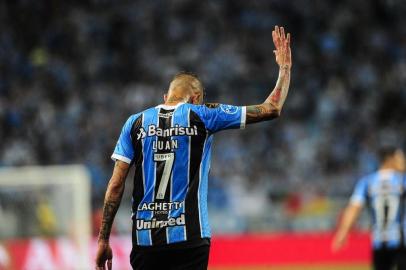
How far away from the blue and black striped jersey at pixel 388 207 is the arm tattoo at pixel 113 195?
425 cm

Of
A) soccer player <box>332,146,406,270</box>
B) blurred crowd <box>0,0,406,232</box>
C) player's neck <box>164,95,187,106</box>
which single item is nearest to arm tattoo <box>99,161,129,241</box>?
player's neck <box>164,95,187,106</box>

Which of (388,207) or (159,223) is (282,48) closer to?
(159,223)

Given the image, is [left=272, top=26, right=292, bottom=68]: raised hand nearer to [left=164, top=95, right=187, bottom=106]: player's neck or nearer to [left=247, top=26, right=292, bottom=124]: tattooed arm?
[left=247, top=26, right=292, bottom=124]: tattooed arm

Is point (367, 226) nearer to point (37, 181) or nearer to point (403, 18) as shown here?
point (37, 181)

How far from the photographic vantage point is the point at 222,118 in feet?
17.7

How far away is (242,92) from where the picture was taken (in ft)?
73.8

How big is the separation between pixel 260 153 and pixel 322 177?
152 centimetres

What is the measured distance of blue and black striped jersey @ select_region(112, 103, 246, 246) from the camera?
540 cm

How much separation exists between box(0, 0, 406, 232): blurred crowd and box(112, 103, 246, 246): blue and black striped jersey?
1295cm

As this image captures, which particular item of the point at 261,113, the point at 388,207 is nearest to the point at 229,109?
the point at 261,113

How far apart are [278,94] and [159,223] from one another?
1007 mm

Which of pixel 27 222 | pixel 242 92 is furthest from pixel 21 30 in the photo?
pixel 27 222

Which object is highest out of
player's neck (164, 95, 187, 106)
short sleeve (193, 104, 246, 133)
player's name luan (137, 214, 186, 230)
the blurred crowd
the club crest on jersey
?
the blurred crowd

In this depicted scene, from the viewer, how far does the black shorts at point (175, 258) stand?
17.6ft
